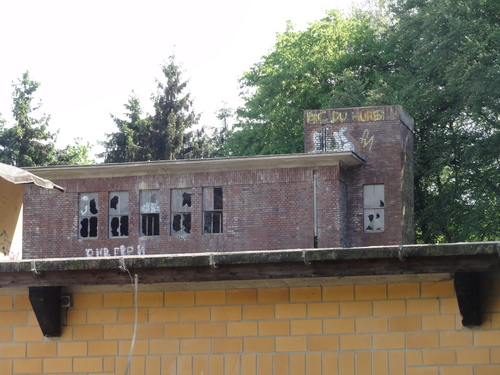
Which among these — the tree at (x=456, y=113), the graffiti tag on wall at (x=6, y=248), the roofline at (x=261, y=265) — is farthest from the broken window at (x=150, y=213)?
the roofline at (x=261, y=265)

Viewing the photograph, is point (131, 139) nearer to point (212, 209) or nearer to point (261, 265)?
point (212, 209)

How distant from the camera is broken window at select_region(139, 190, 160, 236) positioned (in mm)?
30500

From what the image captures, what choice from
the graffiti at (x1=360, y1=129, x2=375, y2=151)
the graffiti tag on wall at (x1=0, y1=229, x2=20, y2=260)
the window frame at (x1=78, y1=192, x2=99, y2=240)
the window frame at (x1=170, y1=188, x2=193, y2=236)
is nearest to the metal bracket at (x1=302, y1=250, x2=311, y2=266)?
the graffiti tag on wall at (x1=0, y1=229, x2=20, y2=260)

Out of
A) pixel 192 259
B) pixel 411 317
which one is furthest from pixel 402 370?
pixel 192 259

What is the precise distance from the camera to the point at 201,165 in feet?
98.1

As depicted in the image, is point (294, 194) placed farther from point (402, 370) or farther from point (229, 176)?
point (402, 370)

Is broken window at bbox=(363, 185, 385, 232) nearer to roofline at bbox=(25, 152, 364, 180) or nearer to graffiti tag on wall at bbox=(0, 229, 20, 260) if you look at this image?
roofline at bbox=(25, 152, 364, 180)

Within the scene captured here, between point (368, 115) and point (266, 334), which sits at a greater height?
point (368, 115)

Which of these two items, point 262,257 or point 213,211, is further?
point 213,211

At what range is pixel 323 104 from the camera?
133 ft

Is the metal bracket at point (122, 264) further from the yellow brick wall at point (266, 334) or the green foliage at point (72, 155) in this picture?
the green foliage at point (72, 155)

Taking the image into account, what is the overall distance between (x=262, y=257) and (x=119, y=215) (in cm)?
2388

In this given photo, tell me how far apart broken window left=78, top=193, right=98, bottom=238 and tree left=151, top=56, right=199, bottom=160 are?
1024 inches

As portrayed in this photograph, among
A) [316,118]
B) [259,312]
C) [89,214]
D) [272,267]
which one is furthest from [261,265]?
[89,214]
